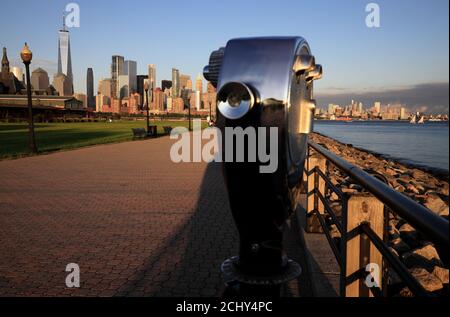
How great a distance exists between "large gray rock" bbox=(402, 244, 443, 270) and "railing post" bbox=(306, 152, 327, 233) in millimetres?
1052

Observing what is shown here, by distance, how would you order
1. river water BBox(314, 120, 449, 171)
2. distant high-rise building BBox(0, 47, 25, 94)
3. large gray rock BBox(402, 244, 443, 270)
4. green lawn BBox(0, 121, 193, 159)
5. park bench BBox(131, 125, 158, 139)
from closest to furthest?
1. river water BBox(314, 120, 449, 171)
2. large gray rock BBox(402, 244, 443, 270)
3. green lawn BBox(0, 121, 193, 159)
4. park bench BBox(131, 125, 158, 139)
5. distant high-rise building BBox(0, 47, 25, 94)

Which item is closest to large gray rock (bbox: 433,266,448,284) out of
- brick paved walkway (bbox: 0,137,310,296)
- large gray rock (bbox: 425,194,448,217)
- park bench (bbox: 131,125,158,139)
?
brick paved walkway (bbox: 0,137,310,296)

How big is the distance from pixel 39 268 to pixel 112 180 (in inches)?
238

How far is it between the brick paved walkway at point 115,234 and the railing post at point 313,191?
101 cm

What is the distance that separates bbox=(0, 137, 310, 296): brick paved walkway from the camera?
3805 mm

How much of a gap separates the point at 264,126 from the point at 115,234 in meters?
4.10

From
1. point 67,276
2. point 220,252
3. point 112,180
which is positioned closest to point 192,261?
point 220,252

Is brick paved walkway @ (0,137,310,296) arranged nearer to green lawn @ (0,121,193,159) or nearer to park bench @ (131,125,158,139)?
green lawn @ (0,121,193,159)

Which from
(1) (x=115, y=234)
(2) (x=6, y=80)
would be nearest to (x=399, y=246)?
(1) (x=115, y=234)

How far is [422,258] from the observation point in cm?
479

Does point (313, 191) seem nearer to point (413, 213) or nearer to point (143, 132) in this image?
point (413, 213)

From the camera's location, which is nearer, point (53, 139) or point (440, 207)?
point (440, 207)
